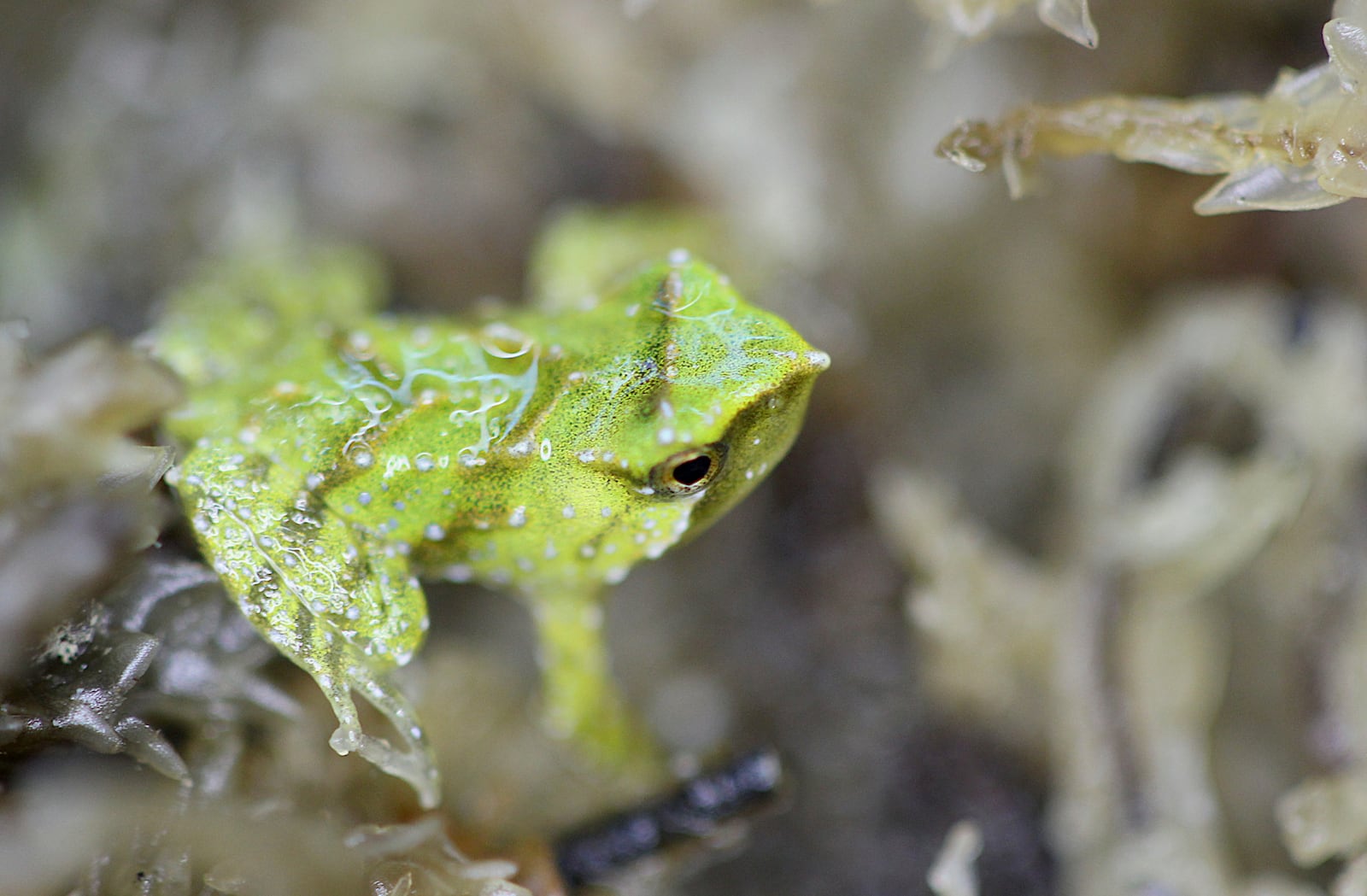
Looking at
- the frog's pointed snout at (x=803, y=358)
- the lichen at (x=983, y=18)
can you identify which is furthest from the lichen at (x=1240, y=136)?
the frog's pointed snout at (x=803, y=358)

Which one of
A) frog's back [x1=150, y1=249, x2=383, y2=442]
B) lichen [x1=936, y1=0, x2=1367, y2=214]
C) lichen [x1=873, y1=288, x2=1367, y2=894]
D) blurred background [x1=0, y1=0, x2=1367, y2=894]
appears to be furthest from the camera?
blurred background [x1=0, y1=0, x2=1367, y2=894]

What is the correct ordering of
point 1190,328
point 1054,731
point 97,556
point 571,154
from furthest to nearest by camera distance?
1. point 571,154
2. point 1190,328
3. point 1054,731
4. point 97,556

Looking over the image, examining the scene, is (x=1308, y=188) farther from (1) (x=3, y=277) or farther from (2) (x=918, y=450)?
(1) (x=3, y=277)

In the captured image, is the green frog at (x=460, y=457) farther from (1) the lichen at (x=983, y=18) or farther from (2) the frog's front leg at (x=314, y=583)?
(1) the lichen at (x=983, y=18)

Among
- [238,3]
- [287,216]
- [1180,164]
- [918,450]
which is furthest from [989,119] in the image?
[238,3]

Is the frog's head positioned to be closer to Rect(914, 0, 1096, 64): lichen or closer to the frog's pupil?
the frog's pupil

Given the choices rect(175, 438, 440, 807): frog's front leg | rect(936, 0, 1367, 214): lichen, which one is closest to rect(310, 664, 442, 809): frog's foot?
rect(175, 438, 440, 807): frog's front leg
